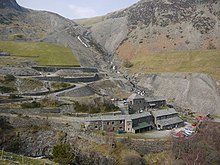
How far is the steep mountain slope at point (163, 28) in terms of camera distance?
342 feet

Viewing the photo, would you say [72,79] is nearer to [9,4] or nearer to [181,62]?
[181,62]

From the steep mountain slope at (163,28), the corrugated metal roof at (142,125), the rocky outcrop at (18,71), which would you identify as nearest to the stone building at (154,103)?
the corrugated metal roof at (142,125)

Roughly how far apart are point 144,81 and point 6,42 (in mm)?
43013

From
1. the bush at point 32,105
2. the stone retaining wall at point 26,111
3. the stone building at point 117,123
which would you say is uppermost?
the bush at point 32,105

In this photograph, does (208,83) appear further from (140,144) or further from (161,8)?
(161,8)

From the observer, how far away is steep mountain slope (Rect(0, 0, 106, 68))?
311 ft

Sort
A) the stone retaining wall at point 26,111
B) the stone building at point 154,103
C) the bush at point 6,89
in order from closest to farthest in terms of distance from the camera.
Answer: the stone retaining wall at point 26,111 < the bush at point 6,89 < the stone building at point 154,103

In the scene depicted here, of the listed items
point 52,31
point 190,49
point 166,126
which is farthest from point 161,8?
point 166,126

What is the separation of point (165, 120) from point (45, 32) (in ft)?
245

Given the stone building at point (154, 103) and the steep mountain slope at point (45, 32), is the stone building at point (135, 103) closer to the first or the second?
the stone building at point (154, 103)

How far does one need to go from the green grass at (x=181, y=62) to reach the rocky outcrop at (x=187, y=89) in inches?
164

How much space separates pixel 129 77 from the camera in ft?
282

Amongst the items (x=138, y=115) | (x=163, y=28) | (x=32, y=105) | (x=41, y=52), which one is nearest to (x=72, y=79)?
(x=32, y=105)

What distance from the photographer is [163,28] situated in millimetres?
115625
